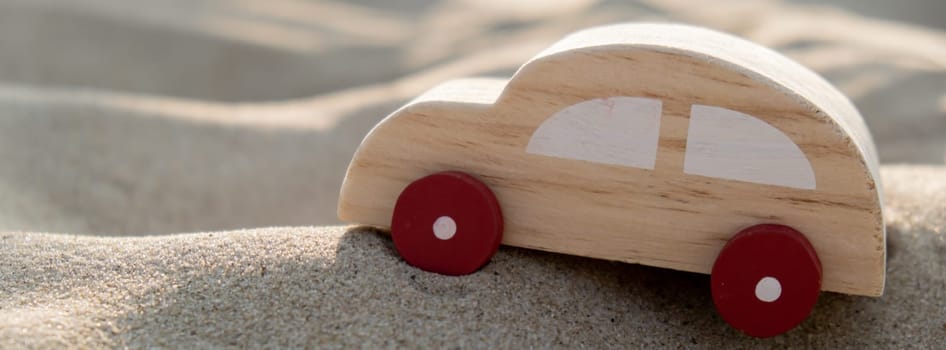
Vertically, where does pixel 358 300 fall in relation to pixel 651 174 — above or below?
below

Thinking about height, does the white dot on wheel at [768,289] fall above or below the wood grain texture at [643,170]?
below

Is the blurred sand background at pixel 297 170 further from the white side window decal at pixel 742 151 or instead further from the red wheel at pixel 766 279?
the white side window decal at pixel 742 151

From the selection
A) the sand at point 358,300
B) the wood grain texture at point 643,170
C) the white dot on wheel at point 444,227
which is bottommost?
the sand at point 358,300

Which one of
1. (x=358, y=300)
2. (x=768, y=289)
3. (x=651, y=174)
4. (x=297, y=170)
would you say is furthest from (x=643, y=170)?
(x=297, y=170)

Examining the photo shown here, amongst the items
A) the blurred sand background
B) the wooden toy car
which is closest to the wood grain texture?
the wooden toy car

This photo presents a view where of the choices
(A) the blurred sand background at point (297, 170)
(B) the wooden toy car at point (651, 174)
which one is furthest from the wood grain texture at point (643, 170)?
(A) the blurred sand background at point (297, 170)

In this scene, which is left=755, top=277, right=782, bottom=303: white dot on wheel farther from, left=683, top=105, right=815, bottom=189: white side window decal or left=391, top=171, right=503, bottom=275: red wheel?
left=391, top=171, right=503, bottom=275: red wheel

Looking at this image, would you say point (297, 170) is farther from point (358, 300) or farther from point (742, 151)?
point (742, 151)
